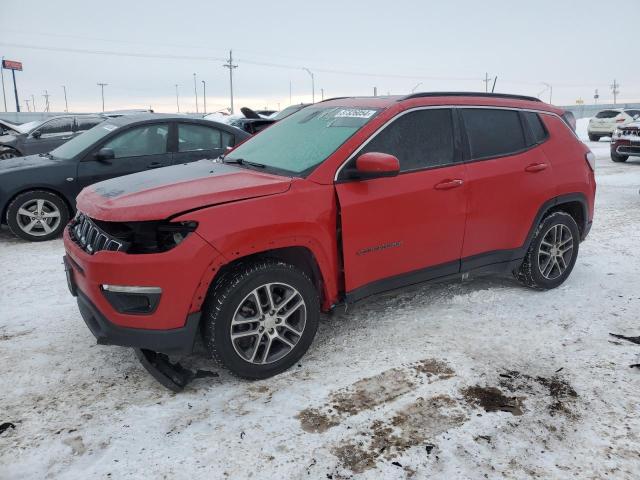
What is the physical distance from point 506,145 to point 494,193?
0.50 meters

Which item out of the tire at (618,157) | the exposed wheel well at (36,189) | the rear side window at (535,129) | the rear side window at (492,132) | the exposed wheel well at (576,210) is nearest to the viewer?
the rear side window at (492,132)

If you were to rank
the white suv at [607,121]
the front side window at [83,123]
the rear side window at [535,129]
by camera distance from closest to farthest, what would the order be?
1. the rear side window at [535,129]
2. the front side window at [83,123]
3. the white suv at [607,121]

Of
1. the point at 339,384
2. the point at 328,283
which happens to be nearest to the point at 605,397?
the point at 339,384

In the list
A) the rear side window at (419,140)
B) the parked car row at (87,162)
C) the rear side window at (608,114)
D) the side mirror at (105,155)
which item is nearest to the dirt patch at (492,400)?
the rear side window at (419,140)

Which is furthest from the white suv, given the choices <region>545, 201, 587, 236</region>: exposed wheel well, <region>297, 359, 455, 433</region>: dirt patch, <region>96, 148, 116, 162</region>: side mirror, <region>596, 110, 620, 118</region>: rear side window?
<region>297, 359, 455, 433</region>: dirt patch

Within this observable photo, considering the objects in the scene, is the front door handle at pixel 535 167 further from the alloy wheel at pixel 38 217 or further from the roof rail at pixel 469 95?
the alloy wheel at pixel 38 217

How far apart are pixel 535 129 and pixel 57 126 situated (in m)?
13.0

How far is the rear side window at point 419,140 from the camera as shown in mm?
3529

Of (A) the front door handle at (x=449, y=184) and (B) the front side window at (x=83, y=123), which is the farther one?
(B) the front side window at (x=83, y=123)

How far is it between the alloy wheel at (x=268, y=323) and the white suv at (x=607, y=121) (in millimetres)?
24537

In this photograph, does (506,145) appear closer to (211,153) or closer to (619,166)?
(211,153)

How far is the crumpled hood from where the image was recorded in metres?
2.79

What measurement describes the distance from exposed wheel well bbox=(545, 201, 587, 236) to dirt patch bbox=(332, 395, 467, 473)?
2.73m

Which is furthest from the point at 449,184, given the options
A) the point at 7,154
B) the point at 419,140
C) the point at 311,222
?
the point at 7,154
